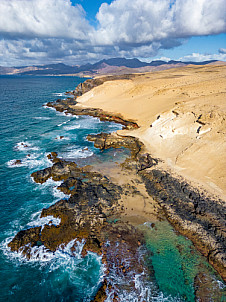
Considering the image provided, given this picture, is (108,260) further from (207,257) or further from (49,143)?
(49,143)

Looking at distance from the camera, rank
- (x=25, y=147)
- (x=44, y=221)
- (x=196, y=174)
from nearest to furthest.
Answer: (x=44, y=221) < (x=196, y=174) < (x=25, y=147)

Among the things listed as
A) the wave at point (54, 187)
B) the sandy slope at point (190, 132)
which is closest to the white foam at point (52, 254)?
the wave at point (54, 187)

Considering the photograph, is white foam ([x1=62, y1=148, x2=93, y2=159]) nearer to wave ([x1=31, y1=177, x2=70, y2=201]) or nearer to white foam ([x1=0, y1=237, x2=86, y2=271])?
wave ([x1=31, y1=177, x2=70, y2=201])

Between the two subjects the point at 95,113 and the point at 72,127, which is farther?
the point at 95,113

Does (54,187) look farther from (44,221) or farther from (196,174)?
(196,174)

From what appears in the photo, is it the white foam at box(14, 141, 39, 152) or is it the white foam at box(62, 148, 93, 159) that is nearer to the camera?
the white foam at box(62, 148, 93, 159)

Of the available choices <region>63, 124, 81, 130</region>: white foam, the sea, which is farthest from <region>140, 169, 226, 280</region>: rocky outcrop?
<region>63, 124, 81, 130</region>: white foam

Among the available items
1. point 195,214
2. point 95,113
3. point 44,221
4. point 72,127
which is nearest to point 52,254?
point 44,221

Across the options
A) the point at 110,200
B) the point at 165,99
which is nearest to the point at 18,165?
the point at 110,200

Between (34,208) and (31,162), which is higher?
(31,162)
